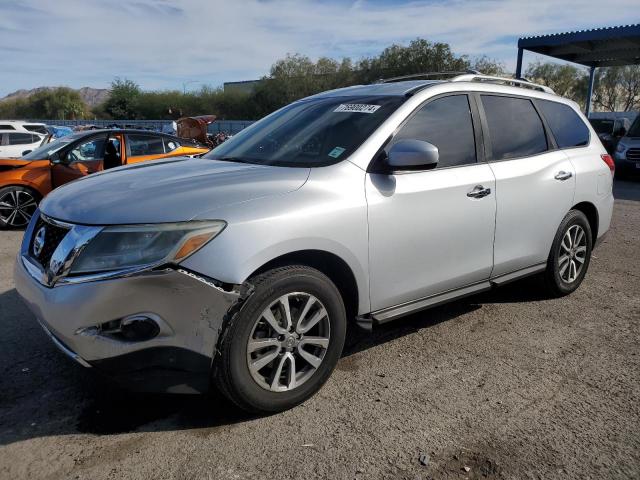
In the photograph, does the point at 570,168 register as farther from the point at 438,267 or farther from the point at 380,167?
the point at 380,167

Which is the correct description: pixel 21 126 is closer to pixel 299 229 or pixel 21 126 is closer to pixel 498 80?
pixel 498 80

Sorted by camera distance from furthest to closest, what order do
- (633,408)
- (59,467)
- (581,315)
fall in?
(581,315) → (633,408) → (59,467)

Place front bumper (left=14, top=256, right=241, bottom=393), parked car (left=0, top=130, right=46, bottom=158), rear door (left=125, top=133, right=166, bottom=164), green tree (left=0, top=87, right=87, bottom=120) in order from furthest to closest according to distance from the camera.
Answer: green tree (left=0, top=87, right=87, bottom=120) → parked car (left=0, top=130, right=46, bottom=158) → rear door (left=125, top=133, right=166, bottom=164) → front bumper (left=14, top=256, right=241, bottom=393)

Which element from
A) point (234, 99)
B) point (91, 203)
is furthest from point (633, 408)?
point (234, 99)

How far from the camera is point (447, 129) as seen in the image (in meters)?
3.65

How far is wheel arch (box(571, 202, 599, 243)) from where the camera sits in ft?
15.7

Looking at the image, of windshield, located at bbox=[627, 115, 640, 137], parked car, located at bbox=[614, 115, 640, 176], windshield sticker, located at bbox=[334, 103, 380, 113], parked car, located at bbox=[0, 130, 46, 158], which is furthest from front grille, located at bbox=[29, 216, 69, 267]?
windshield, located at bbox=[627, 115, 640, 137]

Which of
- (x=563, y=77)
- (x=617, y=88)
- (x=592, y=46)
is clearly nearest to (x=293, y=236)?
(x=592, y=46)

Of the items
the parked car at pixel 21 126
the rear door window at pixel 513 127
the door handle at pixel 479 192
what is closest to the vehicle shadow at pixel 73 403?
the door handle at pixel 479 192

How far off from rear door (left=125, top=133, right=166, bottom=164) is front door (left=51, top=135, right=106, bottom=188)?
0.42 m

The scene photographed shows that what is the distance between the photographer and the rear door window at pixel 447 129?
3459mm

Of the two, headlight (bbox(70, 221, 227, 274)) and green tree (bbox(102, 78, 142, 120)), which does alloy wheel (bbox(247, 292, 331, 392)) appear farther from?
green tree (bbox(102, 78, 142, 120))

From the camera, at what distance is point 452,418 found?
9.35 ft

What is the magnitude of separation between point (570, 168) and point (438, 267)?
1908 millimetres
